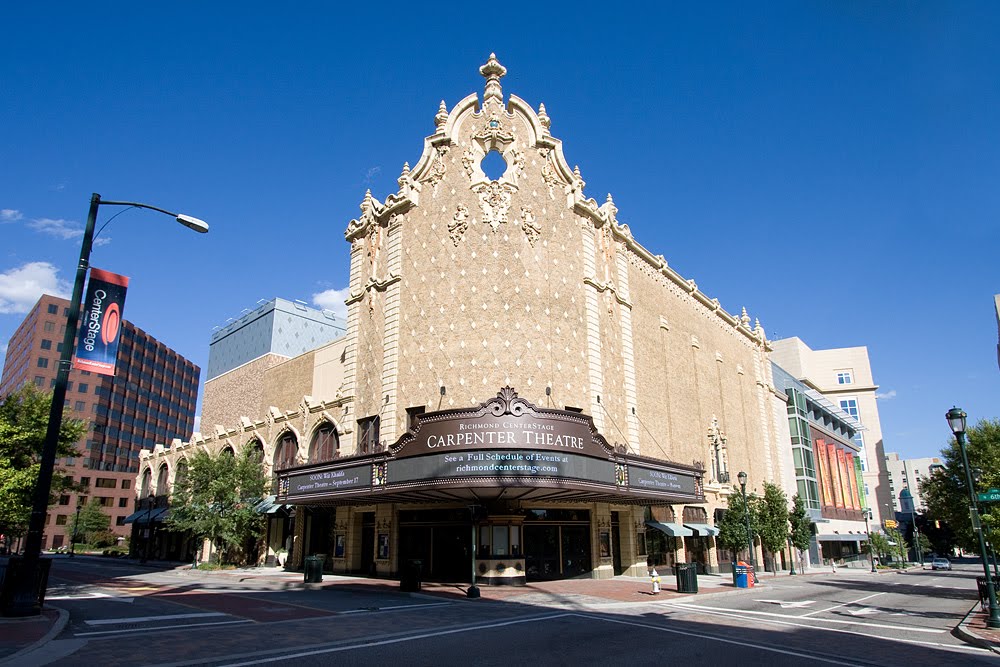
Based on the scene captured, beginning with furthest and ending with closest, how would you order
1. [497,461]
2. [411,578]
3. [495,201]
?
1. [495,201]
2. [497,461]
3. [411,578]

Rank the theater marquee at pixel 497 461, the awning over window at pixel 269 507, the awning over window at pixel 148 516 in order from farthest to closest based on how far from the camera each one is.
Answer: the awning over window at pixel 148 516 < the awning over window at pixel 269 507 < the theater marquee at pixel 497 461

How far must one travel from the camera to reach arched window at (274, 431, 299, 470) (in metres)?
39.1

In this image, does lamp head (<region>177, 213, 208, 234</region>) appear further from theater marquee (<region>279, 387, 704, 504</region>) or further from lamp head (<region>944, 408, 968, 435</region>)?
lamp head (<region>944, 408, 968, 435</region>)

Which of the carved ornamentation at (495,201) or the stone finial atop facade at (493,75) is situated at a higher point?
the stone finial atop facade at (493,75)

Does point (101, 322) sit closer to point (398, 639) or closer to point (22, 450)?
point (398, 639)

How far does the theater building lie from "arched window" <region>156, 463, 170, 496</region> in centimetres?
2053

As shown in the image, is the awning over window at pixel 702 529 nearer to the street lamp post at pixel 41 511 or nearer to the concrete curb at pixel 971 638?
the concrete curb at pixel 971 638

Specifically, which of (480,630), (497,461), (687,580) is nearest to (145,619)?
(480,630)

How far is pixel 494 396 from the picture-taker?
2623 centimetres

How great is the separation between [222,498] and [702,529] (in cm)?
2797

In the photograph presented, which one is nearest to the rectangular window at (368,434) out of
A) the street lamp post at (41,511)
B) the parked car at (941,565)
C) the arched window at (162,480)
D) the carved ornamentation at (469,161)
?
the carved ornamentation at (469,161)

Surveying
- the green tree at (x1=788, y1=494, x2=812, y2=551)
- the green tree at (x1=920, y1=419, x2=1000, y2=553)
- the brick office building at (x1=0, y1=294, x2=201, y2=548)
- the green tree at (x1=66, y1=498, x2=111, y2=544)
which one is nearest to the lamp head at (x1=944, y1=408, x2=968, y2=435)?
the green tree at (x1=920, y1=419, x2=1000, y2=553)

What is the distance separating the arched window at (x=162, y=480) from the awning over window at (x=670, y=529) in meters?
41.8

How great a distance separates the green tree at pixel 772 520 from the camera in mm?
39594
